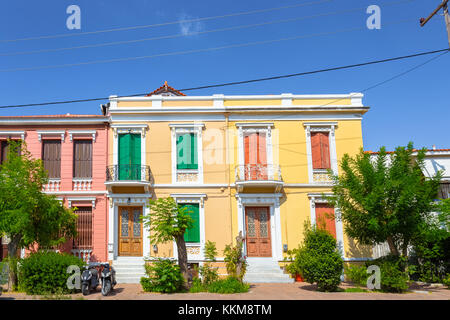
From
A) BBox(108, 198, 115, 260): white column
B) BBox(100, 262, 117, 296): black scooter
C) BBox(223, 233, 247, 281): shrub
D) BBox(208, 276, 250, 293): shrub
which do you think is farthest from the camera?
BBox(108, 198, 115, 260): white column

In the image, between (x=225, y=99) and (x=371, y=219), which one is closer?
(x=371, y=219)

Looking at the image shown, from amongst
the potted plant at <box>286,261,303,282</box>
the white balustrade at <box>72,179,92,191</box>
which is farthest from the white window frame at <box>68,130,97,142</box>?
the potted plant at <box>286,261,303,282</box>

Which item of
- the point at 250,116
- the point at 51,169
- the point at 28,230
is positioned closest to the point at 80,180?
the point at 51,169

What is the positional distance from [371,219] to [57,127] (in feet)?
44.5

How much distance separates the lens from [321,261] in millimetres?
13234

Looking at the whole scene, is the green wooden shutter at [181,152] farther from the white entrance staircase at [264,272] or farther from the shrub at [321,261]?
the shrub at [321,261]

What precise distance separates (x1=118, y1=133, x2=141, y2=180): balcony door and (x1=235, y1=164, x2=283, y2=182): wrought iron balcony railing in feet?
14.4

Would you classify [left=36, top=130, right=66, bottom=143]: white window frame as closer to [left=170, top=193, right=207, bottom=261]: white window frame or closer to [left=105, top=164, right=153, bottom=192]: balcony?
[left=105, top=164, right=153, bottom=192]: balcony

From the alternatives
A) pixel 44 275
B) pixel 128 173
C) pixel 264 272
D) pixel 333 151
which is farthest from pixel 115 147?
pixel 333 151

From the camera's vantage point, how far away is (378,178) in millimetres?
13898

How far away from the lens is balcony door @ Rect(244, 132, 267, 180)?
1758cm

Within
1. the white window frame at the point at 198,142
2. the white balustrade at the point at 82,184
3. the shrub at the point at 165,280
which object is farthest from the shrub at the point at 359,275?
the white balustrade at the point at 82,184

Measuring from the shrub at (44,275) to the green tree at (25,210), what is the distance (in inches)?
33.0
